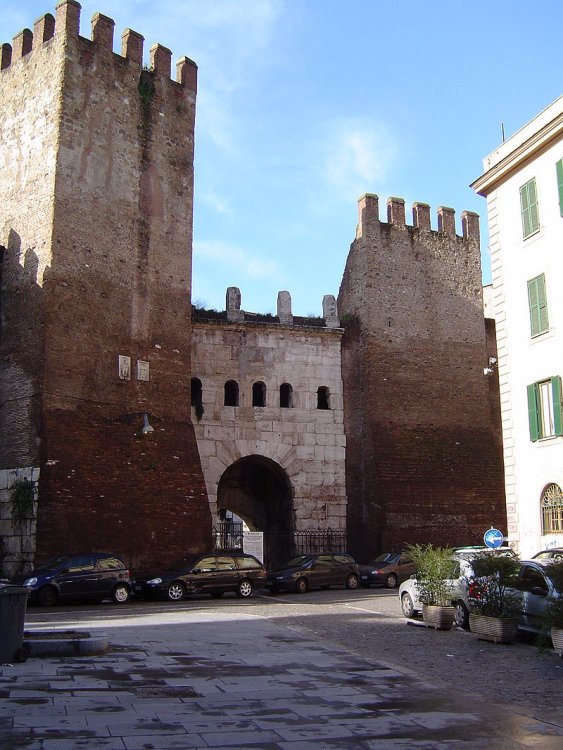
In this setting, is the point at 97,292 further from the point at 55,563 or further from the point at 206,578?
the point at 206,578

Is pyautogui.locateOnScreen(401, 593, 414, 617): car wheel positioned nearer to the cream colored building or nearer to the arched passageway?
the cream colored building

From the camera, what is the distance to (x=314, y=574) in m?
23.7

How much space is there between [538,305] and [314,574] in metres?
9.89

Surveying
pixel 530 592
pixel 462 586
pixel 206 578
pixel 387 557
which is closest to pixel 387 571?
pixel 387 557

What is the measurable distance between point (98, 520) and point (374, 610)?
7760 mm

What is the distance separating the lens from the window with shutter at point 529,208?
19.5 m

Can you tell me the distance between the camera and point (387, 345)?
96.3ft

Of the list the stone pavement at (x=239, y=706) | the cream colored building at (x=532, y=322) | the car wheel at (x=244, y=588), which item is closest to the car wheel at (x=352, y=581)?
the car wheel at (x=244, y=588)

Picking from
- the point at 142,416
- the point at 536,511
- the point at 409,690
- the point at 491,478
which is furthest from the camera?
the point at 491,478

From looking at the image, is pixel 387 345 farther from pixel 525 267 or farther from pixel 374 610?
pixel 374 610

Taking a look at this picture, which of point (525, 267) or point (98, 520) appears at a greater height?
point (525, 267)

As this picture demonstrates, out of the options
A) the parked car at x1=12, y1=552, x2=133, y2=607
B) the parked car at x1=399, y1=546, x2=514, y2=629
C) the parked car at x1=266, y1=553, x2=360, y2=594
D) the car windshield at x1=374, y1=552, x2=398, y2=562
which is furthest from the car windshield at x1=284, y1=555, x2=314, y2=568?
the parked car at x1=399, y1=546, x2=514, y2=629

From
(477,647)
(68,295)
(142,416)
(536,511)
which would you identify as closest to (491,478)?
(536,511)

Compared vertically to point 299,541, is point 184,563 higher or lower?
lower
